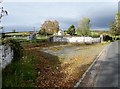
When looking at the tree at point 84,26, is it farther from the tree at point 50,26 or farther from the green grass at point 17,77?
the green grass at point 17,77

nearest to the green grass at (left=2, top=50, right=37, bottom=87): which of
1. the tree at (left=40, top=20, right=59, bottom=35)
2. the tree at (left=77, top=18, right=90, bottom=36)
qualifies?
the tree at (left=40, top=20, right=59, bottom=35)

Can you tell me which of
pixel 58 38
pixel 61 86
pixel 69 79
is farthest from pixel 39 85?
pixel 58 38

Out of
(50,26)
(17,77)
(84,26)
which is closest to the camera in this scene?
(17,77)

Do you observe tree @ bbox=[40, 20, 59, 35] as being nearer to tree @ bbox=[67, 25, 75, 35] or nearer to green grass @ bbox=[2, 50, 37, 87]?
tree @ bbox=[67, 25, 75, 35]

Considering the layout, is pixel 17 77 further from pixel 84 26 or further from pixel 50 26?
pixel 84 26

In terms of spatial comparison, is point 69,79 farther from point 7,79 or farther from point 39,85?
point 7,79

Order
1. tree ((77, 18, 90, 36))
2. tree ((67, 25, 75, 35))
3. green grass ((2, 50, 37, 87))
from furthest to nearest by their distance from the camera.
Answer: tree ((67, 25, 75, 35)) < tree ((77, 18, 90, 36)) < green grass ((2, 50, 37, 87))

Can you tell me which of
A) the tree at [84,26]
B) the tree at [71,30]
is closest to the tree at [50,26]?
the tree at [84,26]

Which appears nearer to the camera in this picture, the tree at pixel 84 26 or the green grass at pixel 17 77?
the green grass at pixel 17 77

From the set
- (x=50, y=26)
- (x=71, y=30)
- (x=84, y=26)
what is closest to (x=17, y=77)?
(x=50, y=26)

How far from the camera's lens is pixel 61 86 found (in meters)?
12.4

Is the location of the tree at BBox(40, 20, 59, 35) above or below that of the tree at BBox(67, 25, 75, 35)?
above

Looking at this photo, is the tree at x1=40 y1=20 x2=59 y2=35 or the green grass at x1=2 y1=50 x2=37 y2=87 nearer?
the green grass at x1=2 y1=50 x2=37 y2=87

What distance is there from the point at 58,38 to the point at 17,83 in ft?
227
